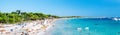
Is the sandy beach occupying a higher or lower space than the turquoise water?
higher

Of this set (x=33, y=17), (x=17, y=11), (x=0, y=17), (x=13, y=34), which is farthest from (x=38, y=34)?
(x=33, y=17)

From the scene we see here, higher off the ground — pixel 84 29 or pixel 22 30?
pixel 22 30

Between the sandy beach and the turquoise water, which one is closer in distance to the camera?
the sandy beach

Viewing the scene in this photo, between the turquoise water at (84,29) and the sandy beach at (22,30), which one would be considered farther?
the turquoise water at (84,29)

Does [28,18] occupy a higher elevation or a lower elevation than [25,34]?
lower

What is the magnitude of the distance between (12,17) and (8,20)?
8.24 m

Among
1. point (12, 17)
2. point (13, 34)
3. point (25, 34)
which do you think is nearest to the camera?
point (25, 34)

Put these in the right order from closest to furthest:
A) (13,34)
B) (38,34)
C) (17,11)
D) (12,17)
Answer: (13,34), (38,34), (12,17), (17,11)

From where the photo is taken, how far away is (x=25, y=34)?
121 feet

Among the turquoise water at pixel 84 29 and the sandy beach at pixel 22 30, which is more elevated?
the sandy beach at pixel 22 30

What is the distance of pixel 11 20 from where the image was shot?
82375 mm

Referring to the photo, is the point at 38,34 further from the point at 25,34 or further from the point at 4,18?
the point at 4,18

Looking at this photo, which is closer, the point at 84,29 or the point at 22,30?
the point at 22,30

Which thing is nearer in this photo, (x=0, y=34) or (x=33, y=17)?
(x=0, y=34)
